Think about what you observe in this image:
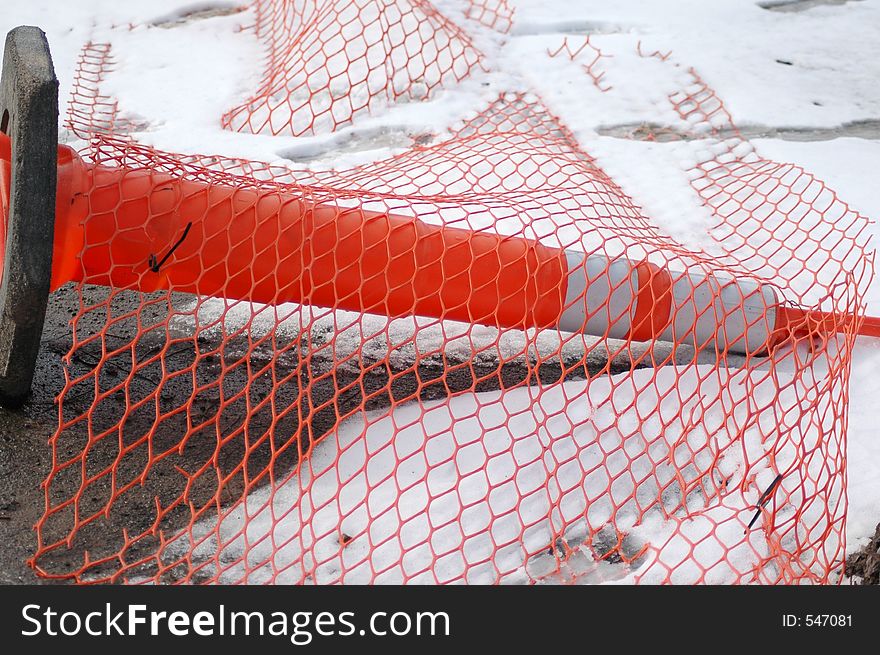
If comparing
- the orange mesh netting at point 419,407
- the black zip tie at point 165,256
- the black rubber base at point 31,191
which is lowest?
the orange mesh netting at point 419,407

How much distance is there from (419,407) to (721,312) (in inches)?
30.0

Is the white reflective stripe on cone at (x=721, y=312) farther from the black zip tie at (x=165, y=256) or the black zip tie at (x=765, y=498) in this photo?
the black zip tie at (x=165, y=256)

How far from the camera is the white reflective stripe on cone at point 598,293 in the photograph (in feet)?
7.24

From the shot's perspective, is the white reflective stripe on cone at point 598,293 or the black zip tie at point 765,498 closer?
the black zip tie at point 765,498

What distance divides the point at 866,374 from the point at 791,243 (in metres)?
0.64

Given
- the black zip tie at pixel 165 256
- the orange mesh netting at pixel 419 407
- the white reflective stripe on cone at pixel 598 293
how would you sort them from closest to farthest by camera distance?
the orange mesh netting at pixel 419 407, the black zip tie at pixel 165 256, the white reflective stripe on cone at pixel 598 293

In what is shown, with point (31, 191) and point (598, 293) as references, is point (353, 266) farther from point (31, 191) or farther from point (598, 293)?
point (31, 191)

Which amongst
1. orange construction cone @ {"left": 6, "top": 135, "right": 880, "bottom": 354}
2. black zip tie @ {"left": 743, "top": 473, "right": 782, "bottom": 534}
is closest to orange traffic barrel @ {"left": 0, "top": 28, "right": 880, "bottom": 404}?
orange construction cone @ {"left": 6, "top": 135, "right": 880, "bottom": 354}

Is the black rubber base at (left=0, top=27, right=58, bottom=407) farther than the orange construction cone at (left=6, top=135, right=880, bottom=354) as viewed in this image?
No

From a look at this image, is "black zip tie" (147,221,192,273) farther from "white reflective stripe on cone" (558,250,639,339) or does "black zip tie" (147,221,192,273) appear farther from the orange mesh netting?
"white reflective stripe on cone" (558,250,639,339)

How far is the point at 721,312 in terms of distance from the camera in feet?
7.50

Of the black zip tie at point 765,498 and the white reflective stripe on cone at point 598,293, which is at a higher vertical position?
the white reflective stripe on cone at point 598,293

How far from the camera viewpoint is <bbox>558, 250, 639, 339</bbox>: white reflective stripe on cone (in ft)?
7.24

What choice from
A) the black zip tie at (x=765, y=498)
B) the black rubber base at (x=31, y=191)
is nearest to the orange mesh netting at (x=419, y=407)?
the black zip tie at (x=765, y=498)
